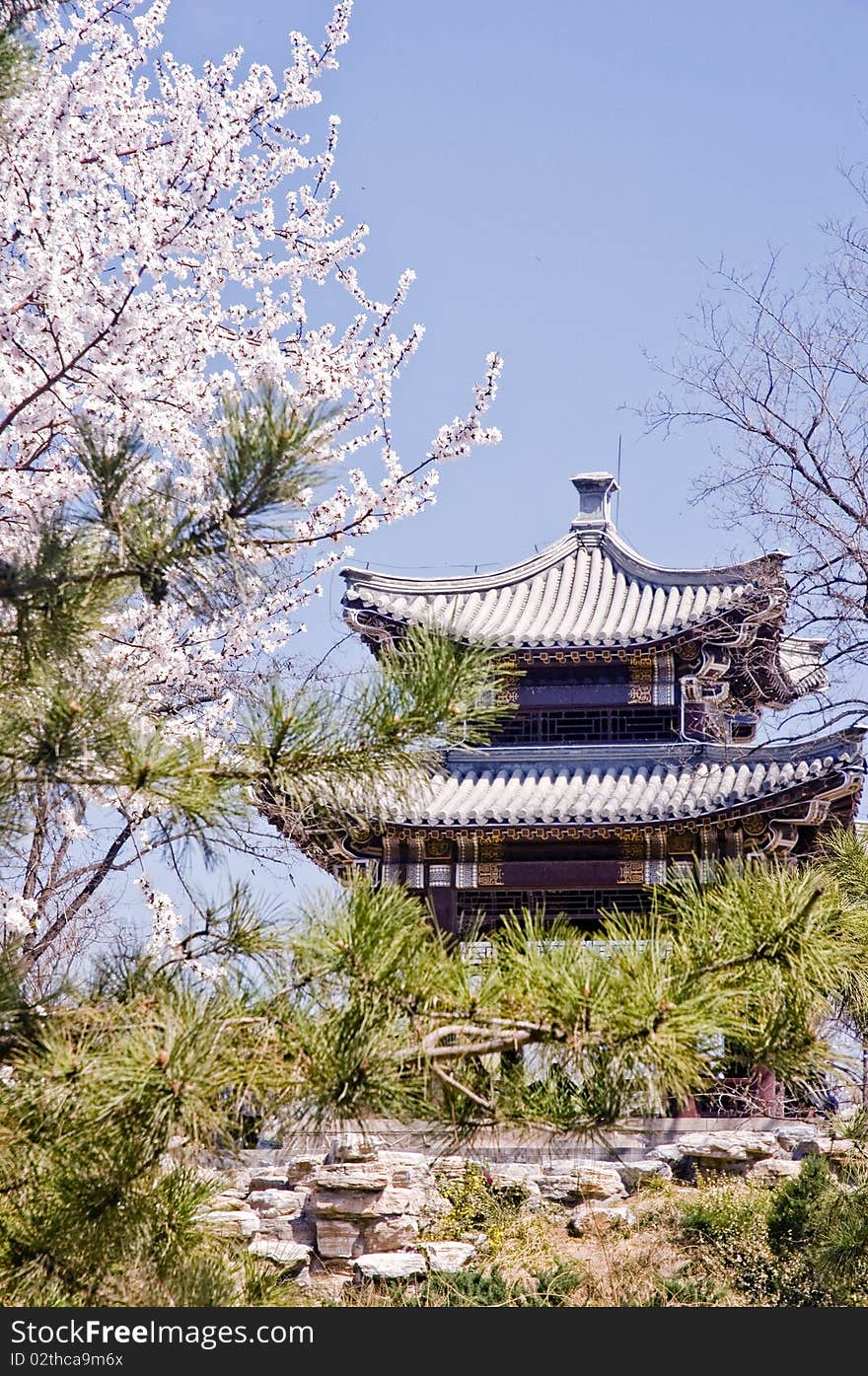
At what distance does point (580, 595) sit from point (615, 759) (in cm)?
241

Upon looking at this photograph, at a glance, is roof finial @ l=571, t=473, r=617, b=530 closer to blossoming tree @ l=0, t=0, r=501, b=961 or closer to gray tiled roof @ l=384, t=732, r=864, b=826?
gray tiled roof @ l=384, t=732, r=864, b=826

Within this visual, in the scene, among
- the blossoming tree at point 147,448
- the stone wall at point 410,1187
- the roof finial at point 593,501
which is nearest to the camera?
the blossoming tree at point 147,448

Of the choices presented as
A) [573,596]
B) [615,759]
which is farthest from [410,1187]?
[573,596]

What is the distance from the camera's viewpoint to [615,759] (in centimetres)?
1408

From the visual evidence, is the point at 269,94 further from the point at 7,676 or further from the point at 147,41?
the point at 7,676

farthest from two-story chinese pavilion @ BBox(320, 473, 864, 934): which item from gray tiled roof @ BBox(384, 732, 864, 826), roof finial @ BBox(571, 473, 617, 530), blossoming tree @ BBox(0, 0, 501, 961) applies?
blossoming tree @ BBox(0, 0, 501, 961)

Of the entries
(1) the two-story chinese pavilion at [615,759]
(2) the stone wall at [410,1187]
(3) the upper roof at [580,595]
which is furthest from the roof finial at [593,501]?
(2) the stone wall at [410,1187]

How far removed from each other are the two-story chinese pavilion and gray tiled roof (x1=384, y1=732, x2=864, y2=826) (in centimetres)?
2

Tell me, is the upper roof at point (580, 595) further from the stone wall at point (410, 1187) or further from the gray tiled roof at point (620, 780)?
the stone wall at point (410, 1187)

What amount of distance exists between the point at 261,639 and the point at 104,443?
507cm

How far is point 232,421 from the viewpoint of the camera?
2.77m

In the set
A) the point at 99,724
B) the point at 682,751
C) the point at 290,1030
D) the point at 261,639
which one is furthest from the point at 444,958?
the point at 682,751

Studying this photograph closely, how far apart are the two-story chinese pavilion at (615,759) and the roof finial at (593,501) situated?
1414 mm

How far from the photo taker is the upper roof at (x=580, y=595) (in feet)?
45.8
